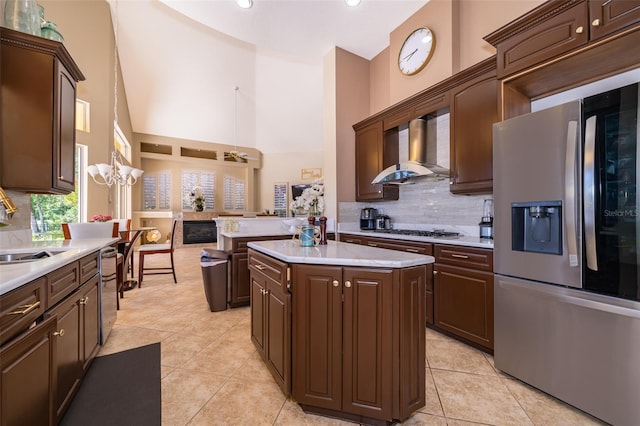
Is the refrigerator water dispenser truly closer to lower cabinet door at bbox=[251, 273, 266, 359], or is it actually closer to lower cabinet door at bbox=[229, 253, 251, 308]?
lower cabinet door at bbox=[251, 273, 266, 359]

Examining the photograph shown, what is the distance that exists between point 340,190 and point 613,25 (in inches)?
117

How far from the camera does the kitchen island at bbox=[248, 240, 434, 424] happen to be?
134 centimetres

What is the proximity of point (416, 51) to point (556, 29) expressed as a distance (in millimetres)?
1896

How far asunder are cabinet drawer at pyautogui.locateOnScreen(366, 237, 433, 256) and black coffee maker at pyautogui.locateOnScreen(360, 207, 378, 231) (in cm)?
64

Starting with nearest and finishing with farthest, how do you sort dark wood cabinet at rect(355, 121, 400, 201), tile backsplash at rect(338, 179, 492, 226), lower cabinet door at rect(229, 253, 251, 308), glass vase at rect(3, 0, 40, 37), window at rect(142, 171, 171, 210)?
glass vase at rect(3, 0, 40, 37) < tile backsplash at rect(338, 179, 492, 226) < lower cabinet door at rect(229, 253, 251, 308) < dark wood cabinet at rect(355, 121, 400, 201) < window at rect(142, 171, 171, 210)

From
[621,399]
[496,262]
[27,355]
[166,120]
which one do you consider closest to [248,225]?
[27,355]

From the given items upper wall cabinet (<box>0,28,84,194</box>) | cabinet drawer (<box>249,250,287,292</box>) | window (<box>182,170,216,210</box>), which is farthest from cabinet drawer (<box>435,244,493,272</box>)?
window (<box>182,170,216,210</box>)

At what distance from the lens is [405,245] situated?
2781mm

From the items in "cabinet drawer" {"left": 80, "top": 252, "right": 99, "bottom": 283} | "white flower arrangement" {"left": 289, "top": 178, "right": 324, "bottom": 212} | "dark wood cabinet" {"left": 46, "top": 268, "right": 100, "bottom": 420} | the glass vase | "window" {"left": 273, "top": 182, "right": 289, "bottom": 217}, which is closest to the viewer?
"dark wood cabinet" {"left": 46, "top": 268, "right": 100, "bottom": 420}

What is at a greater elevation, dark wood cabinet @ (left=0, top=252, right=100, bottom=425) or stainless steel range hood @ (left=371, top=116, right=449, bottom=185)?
stainless steel range hood @ (left=371, top=116, right=449, bottom=185)

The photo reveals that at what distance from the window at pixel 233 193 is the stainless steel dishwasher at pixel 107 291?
734 cm

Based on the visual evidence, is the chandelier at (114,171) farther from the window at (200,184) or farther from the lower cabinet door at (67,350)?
the window at (200,184)

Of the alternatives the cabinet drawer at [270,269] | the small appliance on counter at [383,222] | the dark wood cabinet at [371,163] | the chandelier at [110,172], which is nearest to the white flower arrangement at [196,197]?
the chandelier at [110,172]

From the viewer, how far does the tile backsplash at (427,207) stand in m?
2.93
